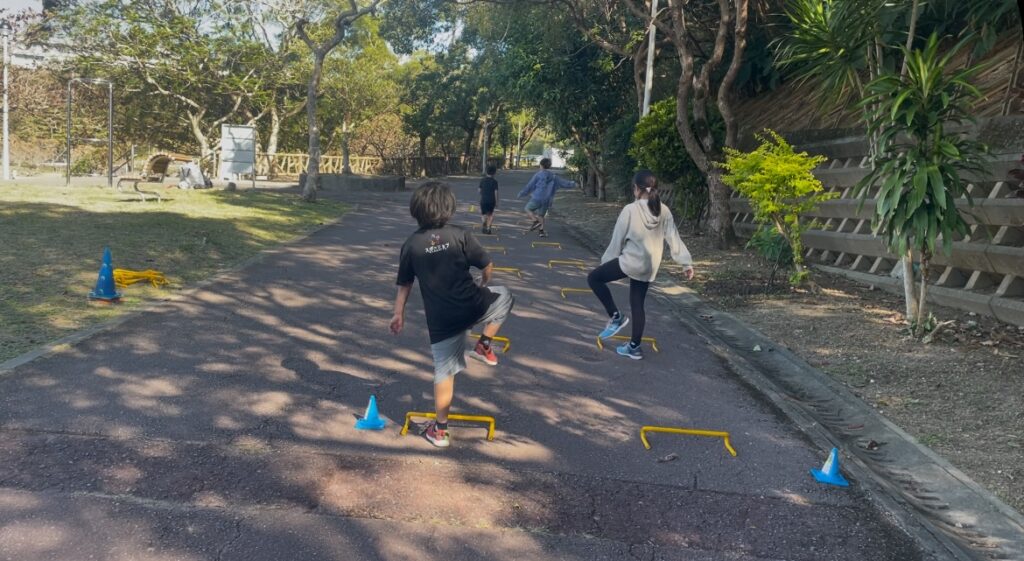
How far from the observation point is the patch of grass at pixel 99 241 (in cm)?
808

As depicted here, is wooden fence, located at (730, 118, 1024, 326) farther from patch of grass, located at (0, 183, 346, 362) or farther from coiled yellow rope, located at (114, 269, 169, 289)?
patch of grass, located at (0, 183, 346, 362)

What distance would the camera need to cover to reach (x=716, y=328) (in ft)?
31.8

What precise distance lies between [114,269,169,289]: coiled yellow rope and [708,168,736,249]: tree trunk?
31.8 feet

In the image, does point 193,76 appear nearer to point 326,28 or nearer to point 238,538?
point 326,28

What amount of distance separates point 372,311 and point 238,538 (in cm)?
546

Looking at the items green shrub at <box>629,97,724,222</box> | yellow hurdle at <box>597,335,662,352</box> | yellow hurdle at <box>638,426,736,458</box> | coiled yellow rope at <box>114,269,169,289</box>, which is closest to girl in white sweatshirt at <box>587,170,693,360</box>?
yellow hurdle at <box>597,335,662,352</box>

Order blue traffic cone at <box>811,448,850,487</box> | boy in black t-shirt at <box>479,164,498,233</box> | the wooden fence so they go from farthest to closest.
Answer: boy in black t-shirt at <box>479,164,498,233</box>, the wooden fence, blue traffic cone at <box>811,448,850,487</box>

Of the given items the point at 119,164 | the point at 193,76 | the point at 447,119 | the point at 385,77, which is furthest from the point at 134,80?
the point at 447,119

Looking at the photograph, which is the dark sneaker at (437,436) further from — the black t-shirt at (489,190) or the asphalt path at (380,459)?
the black t-shirt at (489,190)

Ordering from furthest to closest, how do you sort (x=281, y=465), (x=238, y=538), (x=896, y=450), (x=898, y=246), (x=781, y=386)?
1. (x=898, y=246)
2. (x=781, y=386)
3. (x=896, y=450)
4. (x=281, y=465)
5. (x=238, y=538)

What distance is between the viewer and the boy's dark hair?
5184 mm

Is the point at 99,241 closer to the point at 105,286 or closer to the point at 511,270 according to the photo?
the point at 105,286

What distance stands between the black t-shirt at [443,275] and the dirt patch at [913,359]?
10.8 feet

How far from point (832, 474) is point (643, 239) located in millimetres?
3132
